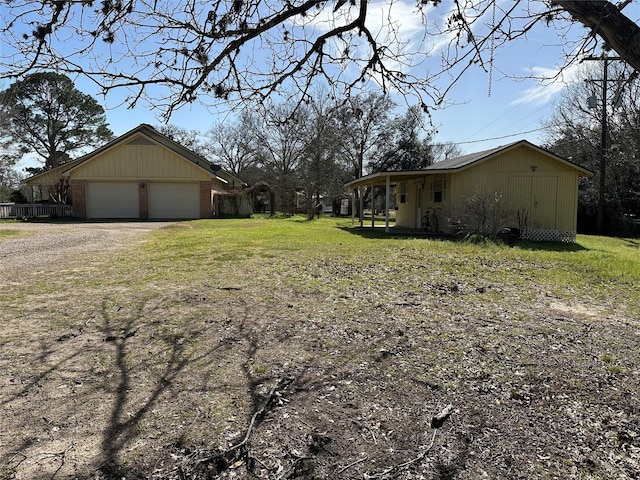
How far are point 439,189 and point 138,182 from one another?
54.5 feet

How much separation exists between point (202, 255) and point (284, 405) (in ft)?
24.6

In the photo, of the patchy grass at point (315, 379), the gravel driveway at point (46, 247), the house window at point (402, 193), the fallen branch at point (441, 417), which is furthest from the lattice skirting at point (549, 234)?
the fallen branch at point (441, 417)

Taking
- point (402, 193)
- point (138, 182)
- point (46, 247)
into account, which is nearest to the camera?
point (46, 247)

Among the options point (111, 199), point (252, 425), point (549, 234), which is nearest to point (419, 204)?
point (549, 234)

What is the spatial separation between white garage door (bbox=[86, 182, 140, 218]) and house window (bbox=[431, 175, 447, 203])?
16422mm

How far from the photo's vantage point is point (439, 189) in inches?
704

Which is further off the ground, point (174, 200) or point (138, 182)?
point (138, 182)

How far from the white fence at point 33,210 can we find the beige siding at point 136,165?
3.03 m

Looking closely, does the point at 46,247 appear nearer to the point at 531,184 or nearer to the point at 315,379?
the point at 315,379

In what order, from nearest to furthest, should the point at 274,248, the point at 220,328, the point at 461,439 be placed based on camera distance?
the point at 461,439 < the point at 220,328 < the point at 274,248

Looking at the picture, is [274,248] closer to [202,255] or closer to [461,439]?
[202,255]

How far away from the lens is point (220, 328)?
4578mm

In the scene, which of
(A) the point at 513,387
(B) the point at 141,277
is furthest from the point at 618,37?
(B) the point at 141,277

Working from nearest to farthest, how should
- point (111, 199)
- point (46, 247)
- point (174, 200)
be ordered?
point (46, 247)
point (111, 199)
point (174, 200)
